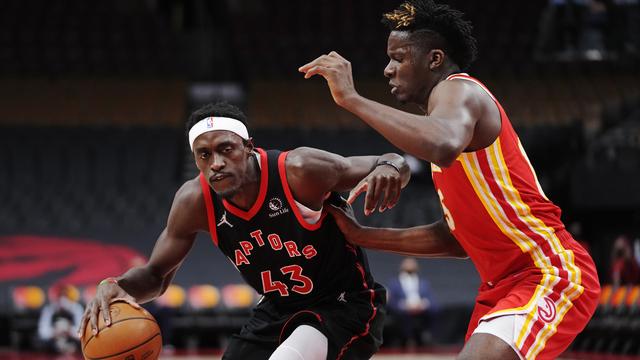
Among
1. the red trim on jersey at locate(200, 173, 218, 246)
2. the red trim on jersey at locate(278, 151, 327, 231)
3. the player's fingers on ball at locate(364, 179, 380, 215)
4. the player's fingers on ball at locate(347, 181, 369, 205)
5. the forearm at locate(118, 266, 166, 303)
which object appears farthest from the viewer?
the forearm at locate(118, 266, 166, 303)

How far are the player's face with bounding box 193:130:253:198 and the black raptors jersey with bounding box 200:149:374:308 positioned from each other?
0.14 metres

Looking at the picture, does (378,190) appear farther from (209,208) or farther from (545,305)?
(209,208)

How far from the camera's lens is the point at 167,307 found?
525 inches

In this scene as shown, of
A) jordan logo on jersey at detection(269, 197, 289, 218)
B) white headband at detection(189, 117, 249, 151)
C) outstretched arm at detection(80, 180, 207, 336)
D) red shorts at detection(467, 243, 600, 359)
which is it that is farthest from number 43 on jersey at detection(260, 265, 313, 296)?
A: red shorts at detection(467, 243, 600, 359)

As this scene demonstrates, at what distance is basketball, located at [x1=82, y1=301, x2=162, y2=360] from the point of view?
429 centimetres

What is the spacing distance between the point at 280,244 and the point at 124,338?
2.62ft

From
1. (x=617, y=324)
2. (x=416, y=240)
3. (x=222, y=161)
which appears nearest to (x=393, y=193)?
(x=416, y=240)

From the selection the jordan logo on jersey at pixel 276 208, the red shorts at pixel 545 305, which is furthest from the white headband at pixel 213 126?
the red shorts at pixel 545 305

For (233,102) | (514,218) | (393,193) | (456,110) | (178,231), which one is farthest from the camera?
(233,102)

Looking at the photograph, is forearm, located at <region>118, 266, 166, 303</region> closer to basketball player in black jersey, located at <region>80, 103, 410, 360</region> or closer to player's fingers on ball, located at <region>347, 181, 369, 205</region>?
basketball player in black jersey, located at <region>80, 103, 410, 360</region>

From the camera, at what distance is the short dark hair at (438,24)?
397cm

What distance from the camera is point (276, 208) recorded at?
176 inches

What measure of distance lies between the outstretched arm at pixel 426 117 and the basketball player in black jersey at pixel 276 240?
76 centimetres

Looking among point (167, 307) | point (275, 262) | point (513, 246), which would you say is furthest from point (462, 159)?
point (167, 307)
